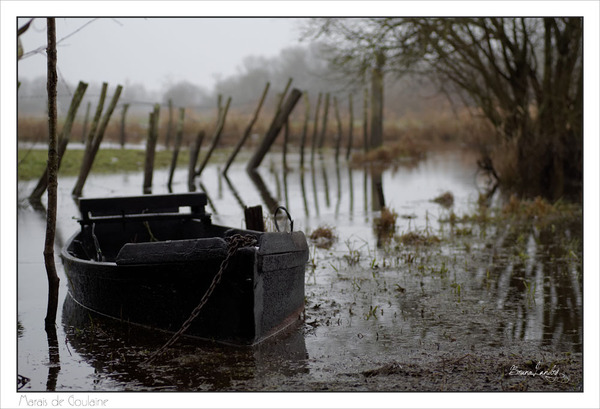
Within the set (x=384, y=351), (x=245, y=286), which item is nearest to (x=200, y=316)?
(x=245, y=286)

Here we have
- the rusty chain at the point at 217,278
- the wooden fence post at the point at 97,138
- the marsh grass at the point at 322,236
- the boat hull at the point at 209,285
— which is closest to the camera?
the rusty chain at the point at 217,278

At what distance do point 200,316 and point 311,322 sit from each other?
111 cm

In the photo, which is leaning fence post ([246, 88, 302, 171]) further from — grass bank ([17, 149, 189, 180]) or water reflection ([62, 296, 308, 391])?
water reflection ([62, 296, 308, 391])

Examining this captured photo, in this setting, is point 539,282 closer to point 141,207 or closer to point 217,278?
point 217,278

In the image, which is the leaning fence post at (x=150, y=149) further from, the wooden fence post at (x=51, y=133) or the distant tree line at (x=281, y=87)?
the distant tree line at (x=281, y=87)

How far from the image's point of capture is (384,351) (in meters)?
6.22

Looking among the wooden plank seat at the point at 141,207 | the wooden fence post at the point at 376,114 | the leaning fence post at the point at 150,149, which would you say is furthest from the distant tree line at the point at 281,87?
the wooden plank seat at the point at 141,207

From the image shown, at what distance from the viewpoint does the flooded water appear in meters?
5.65

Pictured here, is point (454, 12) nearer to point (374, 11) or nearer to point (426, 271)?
point (374, 11)

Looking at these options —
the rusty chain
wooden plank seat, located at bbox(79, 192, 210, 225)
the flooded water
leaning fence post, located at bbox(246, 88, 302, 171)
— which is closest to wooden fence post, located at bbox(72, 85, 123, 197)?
the flooded water

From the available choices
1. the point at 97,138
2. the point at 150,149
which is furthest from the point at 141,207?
the point at 150,149

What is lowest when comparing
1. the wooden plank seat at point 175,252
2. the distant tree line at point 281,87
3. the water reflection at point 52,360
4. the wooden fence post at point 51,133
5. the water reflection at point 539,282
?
the water reflection at point 52,360

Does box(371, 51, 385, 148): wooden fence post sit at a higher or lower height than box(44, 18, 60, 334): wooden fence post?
higher

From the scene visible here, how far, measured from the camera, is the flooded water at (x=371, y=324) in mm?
5652
